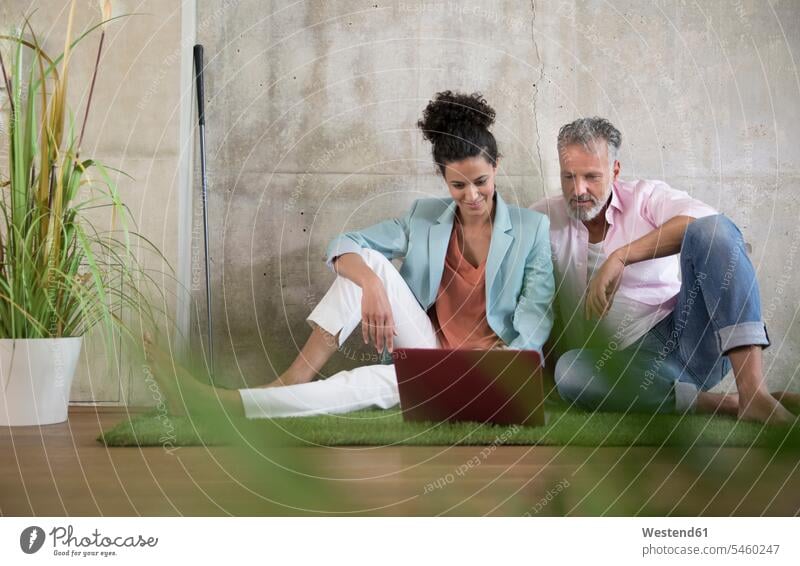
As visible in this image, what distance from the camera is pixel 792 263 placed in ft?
5.10

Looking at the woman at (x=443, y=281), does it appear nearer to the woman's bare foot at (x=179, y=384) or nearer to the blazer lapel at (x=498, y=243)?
the blazer lapel at (x=498, y=243)

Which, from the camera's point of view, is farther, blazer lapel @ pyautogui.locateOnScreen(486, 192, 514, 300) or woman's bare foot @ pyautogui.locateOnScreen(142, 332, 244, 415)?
blazer lapel @ pyautogui.locateOnScreen(486, 192, 514, 300)

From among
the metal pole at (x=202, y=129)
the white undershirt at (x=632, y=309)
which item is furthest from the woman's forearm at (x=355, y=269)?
the white undershirt at (x=632, y=309)

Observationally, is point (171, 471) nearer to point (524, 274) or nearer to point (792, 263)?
point (524, 274)

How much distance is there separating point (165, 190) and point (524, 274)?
68 cm

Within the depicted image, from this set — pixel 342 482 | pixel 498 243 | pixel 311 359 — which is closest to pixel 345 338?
pixel 311 359

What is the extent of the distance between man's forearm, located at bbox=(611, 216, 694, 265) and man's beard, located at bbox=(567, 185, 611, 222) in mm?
146

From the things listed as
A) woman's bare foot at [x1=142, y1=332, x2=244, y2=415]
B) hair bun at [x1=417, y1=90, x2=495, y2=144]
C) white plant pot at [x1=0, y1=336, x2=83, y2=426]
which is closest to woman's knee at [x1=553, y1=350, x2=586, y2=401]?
hair bun at [x1=417, y1=90, x2=495, y2=144]

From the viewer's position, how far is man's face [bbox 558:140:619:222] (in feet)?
4.49

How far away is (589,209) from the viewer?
54.4 inches

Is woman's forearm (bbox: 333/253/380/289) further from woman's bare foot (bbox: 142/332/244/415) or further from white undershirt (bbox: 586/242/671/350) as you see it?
woman's bare foot (bbox: 142/332/244/415)
